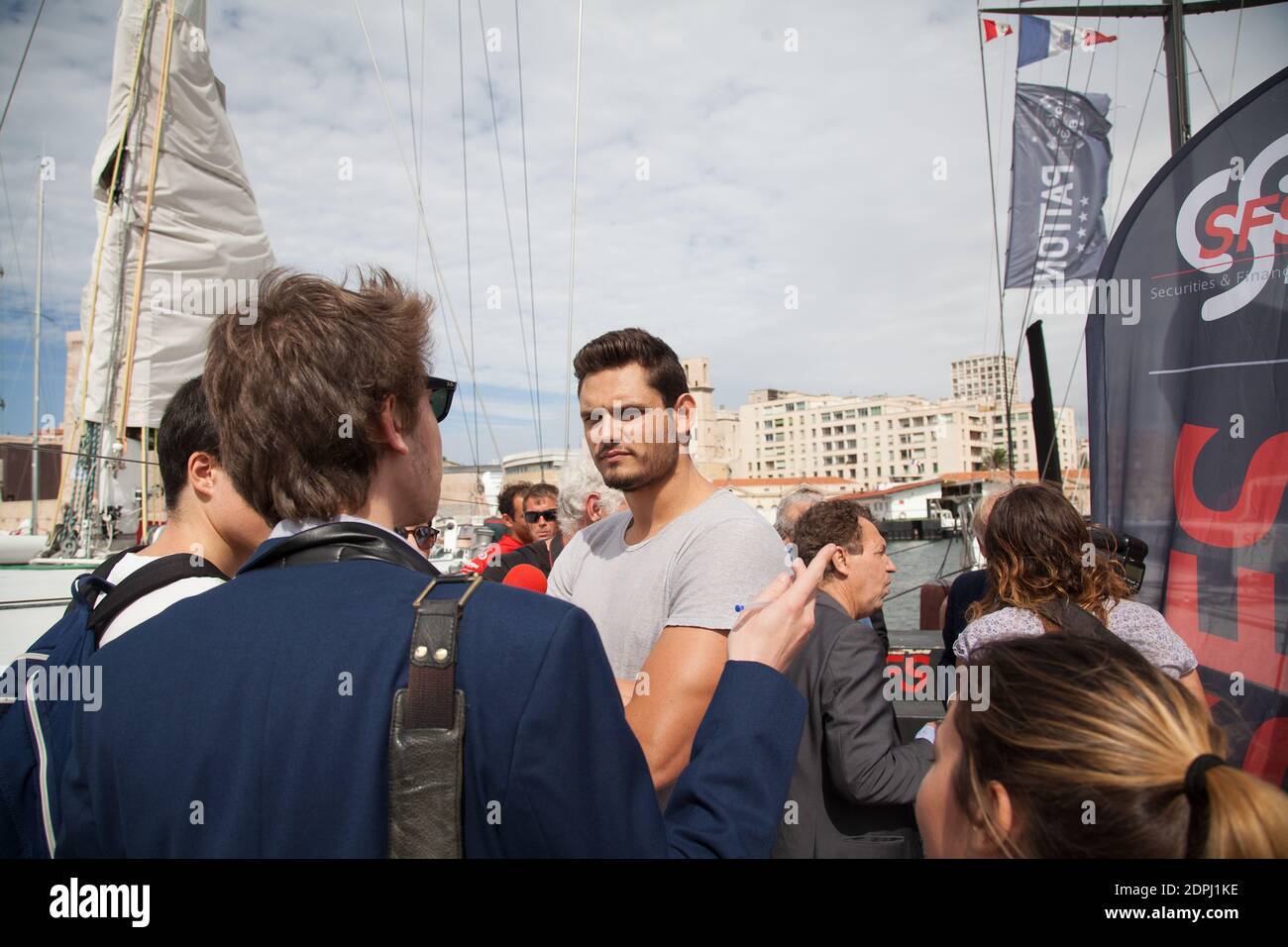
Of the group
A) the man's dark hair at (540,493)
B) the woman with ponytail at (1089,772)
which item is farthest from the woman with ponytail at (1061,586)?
the man's dark hair at (540,493)

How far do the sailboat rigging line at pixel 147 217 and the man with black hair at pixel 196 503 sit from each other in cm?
614

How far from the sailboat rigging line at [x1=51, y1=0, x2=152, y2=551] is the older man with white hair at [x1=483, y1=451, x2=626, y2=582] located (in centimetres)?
536

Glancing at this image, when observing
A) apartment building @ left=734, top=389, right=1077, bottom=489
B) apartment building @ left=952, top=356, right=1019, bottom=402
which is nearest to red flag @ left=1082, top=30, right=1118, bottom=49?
apartment building @ left=734, top=389, right=1077, bottom=489

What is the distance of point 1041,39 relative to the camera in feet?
29.9

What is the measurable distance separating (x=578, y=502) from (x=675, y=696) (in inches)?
112

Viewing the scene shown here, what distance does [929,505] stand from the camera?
79125 millimetres

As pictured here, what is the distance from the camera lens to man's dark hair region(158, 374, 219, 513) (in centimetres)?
214

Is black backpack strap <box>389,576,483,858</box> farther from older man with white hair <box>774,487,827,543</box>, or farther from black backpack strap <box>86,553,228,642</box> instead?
older man with white hair <box>774,487,827,543</box>

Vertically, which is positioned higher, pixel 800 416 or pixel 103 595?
pixel 800 416

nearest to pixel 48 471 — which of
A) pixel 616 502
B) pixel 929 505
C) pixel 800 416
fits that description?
pixel 616 502

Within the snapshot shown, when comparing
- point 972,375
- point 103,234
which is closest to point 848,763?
point 103,234

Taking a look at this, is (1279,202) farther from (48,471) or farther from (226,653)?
(48,471)

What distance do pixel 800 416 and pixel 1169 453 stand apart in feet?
424

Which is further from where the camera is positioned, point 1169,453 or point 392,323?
point 1169,453
